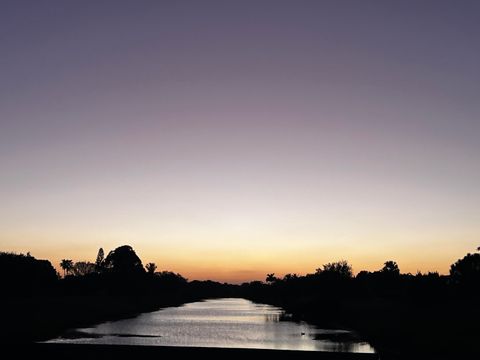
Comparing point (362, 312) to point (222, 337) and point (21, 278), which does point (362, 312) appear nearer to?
point (222, 337)

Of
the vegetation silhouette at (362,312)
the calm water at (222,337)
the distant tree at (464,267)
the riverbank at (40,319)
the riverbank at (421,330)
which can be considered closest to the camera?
the riverbank at (421,330)

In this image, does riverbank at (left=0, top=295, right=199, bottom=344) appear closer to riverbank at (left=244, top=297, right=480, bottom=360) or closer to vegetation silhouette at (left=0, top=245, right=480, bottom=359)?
vegetation silhouette at (left=0, top=245, right=480, bottom=359)

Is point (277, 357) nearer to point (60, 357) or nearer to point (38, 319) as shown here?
point (60, 357)

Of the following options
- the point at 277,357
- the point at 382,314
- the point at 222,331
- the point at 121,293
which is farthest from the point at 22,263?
the point at 277,357

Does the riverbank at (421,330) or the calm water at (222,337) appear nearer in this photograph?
the riverbank at (421,330)

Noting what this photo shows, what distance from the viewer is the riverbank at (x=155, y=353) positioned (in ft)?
147

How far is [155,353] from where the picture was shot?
46.3 m

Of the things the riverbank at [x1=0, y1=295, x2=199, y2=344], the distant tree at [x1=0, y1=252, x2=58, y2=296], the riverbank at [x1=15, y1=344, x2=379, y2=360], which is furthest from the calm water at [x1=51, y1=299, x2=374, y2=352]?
the distant tree at [x1=0, y1=252, x2=58, y2=296]

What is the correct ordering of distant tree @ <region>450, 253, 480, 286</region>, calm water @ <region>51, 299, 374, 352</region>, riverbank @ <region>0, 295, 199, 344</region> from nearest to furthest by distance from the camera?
1. calm water @ <region>51, 299, 374, 352</region>
2. riverbank @ <region>0, 295, 199, 344</region>
3. distant tree @ <region>450, 253, 480, 286</region>

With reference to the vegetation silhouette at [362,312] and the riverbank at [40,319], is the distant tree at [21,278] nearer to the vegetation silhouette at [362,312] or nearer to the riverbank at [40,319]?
the vegetation silhouette at [362,312]

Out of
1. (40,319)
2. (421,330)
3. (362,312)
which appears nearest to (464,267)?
(362,312)

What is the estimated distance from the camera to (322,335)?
67.7m

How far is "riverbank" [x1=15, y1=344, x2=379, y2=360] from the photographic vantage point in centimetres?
4478

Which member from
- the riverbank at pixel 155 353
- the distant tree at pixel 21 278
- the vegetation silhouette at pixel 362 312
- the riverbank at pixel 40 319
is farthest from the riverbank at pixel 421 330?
the distant tree at pixel 21 278
